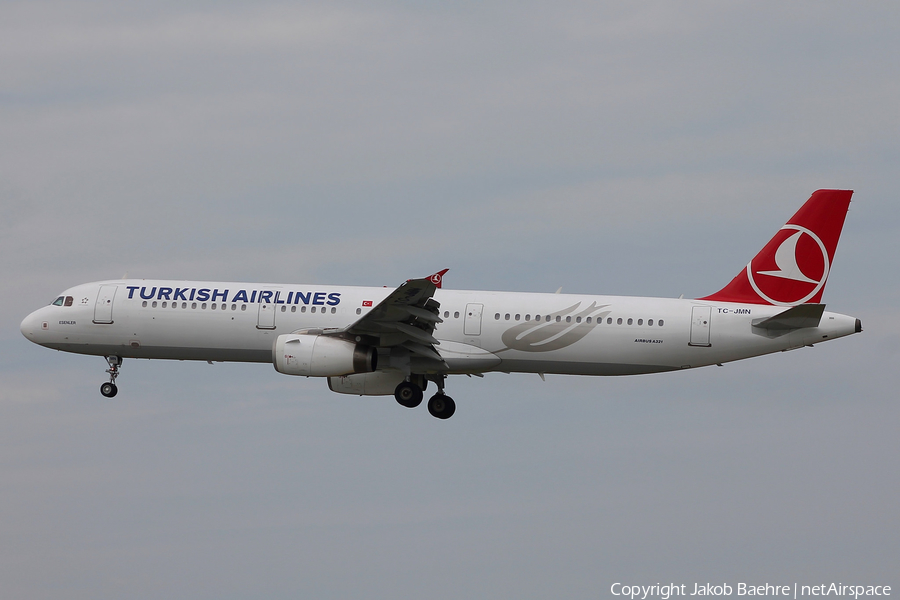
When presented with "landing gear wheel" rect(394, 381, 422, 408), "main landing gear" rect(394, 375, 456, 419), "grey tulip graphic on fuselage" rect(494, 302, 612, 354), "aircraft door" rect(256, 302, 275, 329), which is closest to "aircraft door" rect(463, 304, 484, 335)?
"grey tulip graphic on fuselage" rect(494, 302, 612, 354)

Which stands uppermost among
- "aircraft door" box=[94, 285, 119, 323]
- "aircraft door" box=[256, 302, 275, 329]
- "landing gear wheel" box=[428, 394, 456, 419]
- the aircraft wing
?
"aircraft door" box=[94, 285, 119, 323]

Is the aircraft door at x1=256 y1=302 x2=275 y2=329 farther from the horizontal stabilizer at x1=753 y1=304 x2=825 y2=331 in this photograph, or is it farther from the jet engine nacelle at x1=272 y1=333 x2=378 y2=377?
the horizontal stabilizer at x1=753 y1=304 x2=825 y2=331

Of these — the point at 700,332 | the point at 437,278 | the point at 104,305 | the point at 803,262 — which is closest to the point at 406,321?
the point at 437,278

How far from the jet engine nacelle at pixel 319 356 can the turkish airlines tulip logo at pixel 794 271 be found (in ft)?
48.9

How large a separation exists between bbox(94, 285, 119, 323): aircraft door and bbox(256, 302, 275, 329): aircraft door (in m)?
6.21

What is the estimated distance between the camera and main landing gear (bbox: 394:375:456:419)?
39.6m

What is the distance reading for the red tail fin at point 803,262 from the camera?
128 ft

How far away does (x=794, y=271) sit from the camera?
39.1 meters

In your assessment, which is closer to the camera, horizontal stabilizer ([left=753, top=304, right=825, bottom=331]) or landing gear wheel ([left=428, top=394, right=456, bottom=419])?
horizontal stabilizer ([left=753, top=304, right=825, bottom=331])

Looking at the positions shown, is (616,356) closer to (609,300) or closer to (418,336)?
(609,300)

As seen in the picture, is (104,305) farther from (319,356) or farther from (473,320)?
(473,320)

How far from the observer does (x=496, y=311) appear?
38969 mm

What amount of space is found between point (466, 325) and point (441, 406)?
3590 millimetres

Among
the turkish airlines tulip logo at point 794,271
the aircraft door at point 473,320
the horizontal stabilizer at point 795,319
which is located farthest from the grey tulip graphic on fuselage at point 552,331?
the turkish airlines tulip logo at point 794,271
